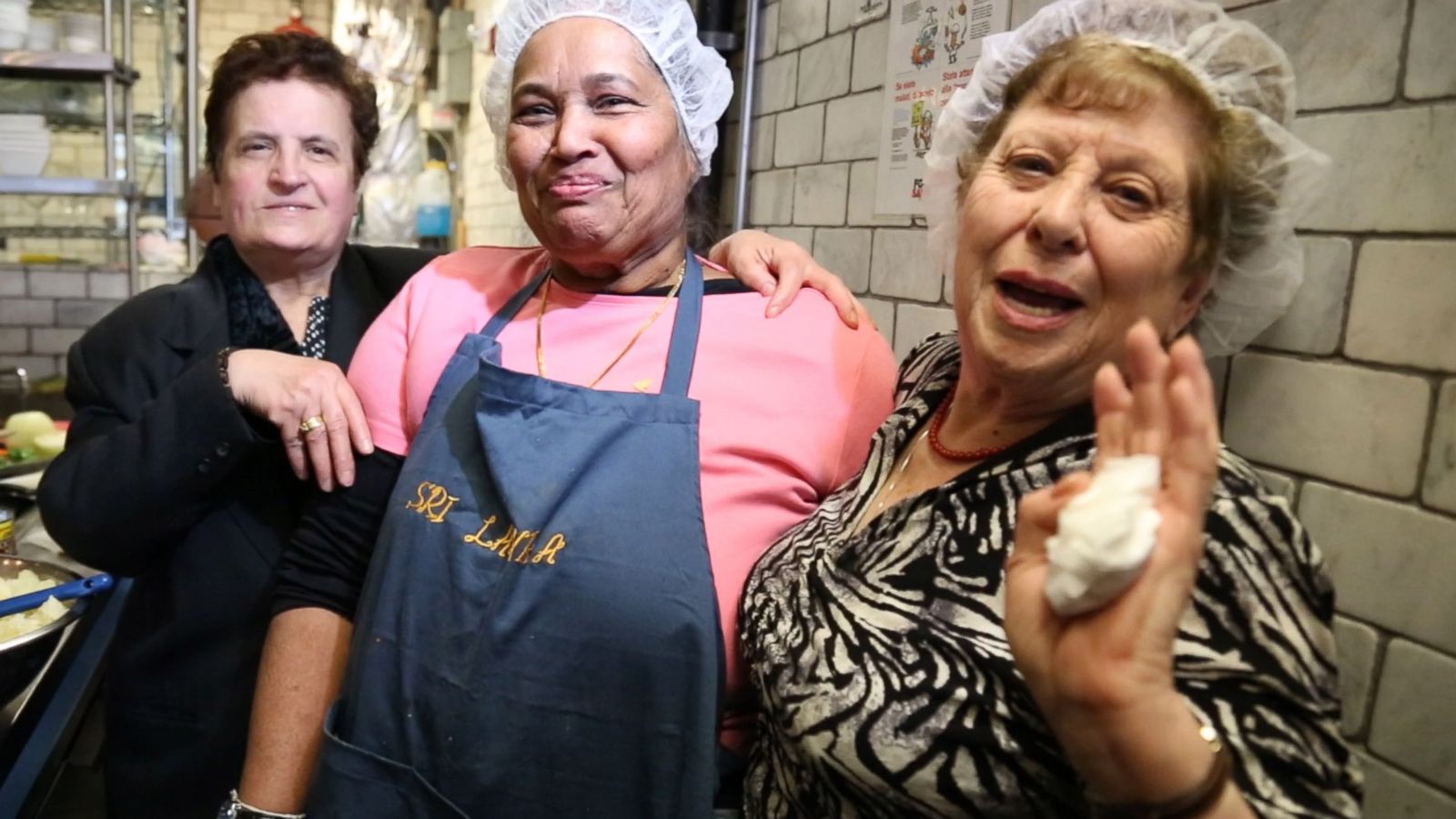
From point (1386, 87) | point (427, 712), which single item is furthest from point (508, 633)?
point (1386, 87)

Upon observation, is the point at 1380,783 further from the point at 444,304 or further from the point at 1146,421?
the point at 444,304

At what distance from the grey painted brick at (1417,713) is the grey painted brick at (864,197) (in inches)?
43.2

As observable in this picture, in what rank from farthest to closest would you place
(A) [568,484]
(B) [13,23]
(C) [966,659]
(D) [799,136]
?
(B) [13,23]
(D) [799,136]
(A) [568,484]
(C) [966,659]

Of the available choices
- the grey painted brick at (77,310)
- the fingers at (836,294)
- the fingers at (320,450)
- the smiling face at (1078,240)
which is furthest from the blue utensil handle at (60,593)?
the grey painted brick at (77,310)

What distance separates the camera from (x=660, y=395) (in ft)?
3.63

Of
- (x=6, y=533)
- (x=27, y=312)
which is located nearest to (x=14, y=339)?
(x=27, y=312)

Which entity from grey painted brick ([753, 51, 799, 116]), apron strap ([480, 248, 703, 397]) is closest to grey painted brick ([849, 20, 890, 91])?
grey painted brick ([753, 51, 799, 116])

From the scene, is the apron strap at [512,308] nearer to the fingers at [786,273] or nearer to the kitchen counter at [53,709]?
the fingers at [786,273]

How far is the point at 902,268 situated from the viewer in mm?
1750

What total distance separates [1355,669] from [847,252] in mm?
1202

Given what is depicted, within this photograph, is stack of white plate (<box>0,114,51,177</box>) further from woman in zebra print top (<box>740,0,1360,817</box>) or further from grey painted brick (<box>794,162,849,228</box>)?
woman in zebra print top (<box>740,0,1360,817</box>)

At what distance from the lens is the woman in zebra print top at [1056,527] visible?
2.13ft

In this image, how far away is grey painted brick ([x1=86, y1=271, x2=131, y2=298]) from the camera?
3699 millimetres

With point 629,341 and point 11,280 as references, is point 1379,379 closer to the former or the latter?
point 629,341
